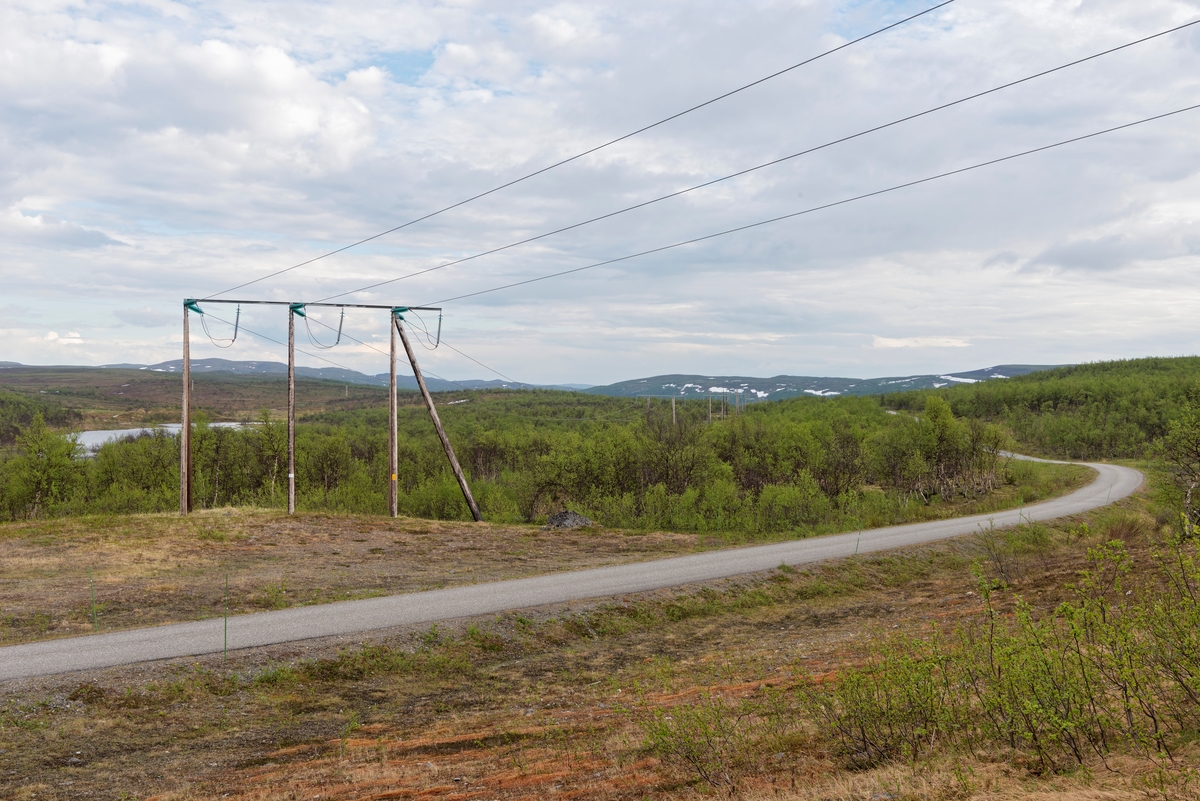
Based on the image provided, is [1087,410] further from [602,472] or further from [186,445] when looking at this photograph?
[186,445]

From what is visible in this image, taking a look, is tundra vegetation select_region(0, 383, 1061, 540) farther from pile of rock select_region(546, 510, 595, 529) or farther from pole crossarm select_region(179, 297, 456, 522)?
pole crossarm select_region(179, 297, 456, 522)

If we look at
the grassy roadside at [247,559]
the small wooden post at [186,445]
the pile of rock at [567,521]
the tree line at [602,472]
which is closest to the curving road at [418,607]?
the grassy roadside at [247,559]

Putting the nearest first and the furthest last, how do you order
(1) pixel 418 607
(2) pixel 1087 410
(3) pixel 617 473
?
1. (1) pixel 418 607
2. (3) pixel 617 473
3. (2) pixel 1087 410

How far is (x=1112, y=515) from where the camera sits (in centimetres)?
2523

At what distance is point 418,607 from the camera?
13734mm

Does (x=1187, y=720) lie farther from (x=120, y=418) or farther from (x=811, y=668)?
(x=120, y=418)

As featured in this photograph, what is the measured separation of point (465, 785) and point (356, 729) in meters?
2.52

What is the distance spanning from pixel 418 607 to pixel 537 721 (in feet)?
19.0

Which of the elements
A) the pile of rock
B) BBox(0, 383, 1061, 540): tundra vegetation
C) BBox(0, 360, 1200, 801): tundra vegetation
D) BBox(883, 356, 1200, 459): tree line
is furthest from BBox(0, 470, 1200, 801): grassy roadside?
BBox(883, 356, 1200, 459): tree line

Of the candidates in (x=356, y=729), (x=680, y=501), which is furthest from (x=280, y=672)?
(x=680, y=501)

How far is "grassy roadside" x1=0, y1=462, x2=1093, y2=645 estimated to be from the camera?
45.0 ft

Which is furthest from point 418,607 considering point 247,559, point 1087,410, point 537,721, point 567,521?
point 1087,410

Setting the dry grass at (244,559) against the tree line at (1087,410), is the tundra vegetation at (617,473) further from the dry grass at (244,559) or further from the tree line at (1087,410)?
the tree line at (1087,410)

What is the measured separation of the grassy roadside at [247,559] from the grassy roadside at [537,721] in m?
3.97
